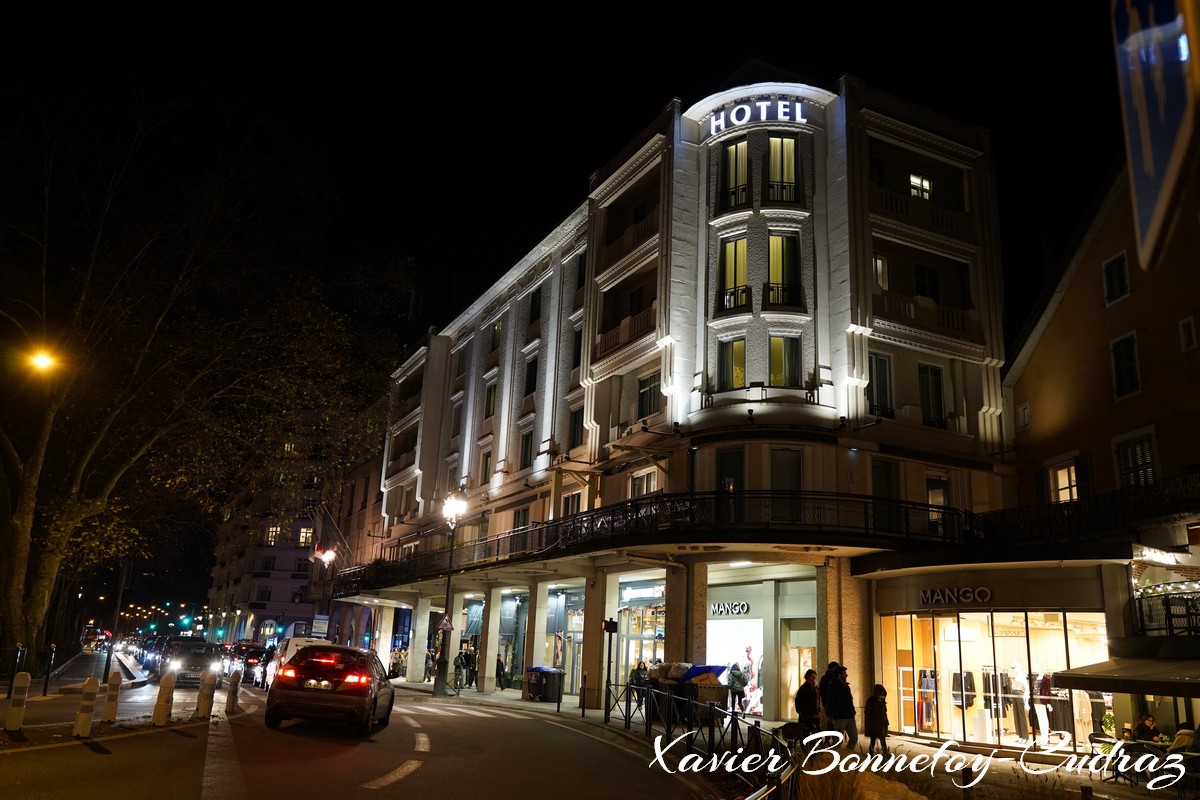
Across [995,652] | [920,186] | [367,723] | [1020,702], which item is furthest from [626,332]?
[367,723]

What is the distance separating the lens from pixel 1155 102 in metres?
2.46

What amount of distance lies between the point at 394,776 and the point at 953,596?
16.2 m

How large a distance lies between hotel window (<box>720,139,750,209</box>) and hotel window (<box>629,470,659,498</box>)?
8.98 metres

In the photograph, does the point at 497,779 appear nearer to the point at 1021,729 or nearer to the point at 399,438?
the point at 1021,729

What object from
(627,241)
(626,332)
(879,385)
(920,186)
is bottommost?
(879,385)

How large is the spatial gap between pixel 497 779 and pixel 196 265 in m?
15.0

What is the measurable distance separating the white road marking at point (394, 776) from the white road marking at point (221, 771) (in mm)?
1398

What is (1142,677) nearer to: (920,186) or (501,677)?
(920,186)

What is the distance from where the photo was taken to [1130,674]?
16250 mm

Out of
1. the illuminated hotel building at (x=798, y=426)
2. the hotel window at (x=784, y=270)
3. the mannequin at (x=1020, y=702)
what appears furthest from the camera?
the hotel window at (x=784, y=270)

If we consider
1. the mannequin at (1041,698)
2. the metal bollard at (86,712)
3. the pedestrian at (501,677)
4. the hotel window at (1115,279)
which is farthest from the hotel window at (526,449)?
the metal bollard at (86,712)

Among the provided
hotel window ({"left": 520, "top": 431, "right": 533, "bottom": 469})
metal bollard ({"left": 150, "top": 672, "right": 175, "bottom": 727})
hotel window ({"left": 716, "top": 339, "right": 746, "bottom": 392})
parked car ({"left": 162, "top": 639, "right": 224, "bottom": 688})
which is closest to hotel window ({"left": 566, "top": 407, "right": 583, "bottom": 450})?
hotel window ({"left": 520, "top": 431, "right": 533, "bottom": 469})

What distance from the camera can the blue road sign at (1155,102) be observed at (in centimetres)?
218

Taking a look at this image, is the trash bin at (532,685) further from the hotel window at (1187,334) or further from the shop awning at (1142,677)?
the hotel window at (1187,334)
